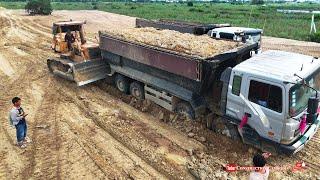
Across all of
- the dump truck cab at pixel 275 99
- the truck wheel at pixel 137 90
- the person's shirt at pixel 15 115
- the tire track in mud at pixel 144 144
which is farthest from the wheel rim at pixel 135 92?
the person's shirt at pixel 15 115

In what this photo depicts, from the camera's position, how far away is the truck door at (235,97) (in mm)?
8665

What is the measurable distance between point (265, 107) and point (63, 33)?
11175 millimetres

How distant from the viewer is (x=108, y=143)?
9.72 m

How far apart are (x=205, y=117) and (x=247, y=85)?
2.26 metres

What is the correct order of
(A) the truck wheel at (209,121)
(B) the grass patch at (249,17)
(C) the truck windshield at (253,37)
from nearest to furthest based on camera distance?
(A) the truck wheel at (209,121) → (C) the truck windshield at (253,37) → (B) the grass patch at (249,17)

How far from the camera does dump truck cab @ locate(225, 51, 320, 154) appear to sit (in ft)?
25.9

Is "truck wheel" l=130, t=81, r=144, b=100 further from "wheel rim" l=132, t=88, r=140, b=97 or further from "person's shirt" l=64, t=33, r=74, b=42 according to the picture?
"person's shirt" l=64, t=33, r=74, b=42

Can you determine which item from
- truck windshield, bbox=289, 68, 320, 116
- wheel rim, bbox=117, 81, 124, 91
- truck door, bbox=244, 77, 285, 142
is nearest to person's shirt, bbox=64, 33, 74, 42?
wheel rim, bbox=117, 81, 124, 91

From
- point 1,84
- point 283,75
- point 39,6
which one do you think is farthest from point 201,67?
point 39,6

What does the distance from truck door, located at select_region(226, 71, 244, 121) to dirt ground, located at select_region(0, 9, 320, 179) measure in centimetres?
105

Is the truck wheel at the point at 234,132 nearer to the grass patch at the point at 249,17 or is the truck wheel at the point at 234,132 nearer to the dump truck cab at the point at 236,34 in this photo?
the dump truck cab at the point at 236,34

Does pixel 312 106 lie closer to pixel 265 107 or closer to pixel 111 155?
pixel 265 107

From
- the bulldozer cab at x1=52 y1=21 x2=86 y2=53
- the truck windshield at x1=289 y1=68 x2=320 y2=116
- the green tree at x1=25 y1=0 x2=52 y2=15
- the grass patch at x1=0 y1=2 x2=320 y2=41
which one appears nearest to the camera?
the truck windshield at x1=289 y1=68 x2=320 y2=116

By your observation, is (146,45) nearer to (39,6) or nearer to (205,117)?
(205,117)
